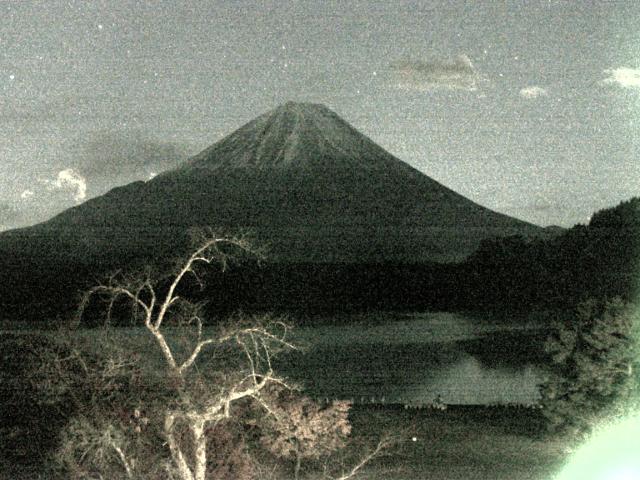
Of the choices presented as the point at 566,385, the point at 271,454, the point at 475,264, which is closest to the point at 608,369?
the point at 566,385

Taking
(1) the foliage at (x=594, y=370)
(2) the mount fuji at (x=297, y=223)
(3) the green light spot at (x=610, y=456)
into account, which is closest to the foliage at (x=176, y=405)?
(3) the green light spot at (x=610, y=456)

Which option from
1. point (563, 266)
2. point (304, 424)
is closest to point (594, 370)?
point (304, 424)

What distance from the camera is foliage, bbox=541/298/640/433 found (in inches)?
683

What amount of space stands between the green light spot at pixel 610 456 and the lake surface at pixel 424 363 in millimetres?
5900

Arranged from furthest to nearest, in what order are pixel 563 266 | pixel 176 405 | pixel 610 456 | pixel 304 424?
pixel 563 266
pixel 610 456
pixel 304 424
pixel 176 405

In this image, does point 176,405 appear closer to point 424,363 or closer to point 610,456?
point 610,456

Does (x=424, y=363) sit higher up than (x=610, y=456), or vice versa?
(x=610, y=456)

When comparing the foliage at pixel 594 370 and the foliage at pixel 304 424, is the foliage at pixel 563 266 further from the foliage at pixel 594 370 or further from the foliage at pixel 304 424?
the foliage at pixel 304 424

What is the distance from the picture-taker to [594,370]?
58.2 feet

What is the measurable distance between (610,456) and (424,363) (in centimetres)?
2158

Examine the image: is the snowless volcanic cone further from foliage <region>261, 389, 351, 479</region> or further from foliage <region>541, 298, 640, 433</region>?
foliage <region>261, 389, 351, 479</region>

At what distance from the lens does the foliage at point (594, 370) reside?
56.9 ft

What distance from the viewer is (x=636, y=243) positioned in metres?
64.2

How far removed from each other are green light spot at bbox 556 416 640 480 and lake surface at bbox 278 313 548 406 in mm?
5900
